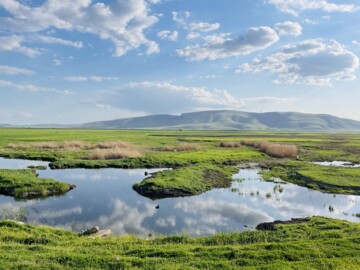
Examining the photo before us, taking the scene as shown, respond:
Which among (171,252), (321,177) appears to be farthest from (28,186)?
(321,177)

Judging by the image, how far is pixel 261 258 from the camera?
15.3 meters

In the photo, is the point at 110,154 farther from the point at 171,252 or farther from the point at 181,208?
the point at 171,252

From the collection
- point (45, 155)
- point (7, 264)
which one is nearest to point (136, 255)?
point (7, 264)

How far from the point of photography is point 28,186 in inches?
1448

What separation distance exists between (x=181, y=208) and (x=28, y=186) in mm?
18753

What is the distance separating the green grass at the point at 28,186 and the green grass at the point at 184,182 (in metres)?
9.47

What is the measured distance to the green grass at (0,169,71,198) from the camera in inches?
1393

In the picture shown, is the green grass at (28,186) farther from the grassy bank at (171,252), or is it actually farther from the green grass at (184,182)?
the grassy bank at (171,252)

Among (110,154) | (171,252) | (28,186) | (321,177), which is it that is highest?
(110,154)

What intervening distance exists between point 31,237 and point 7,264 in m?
4.58

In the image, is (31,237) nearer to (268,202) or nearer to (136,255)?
(136,255)

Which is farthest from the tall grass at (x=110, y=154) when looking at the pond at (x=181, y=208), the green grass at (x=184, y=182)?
the green grass at (x=184, y=182)

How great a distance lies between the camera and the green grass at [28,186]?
3538 centimetres

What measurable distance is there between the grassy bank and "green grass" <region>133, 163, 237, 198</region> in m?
17.4
